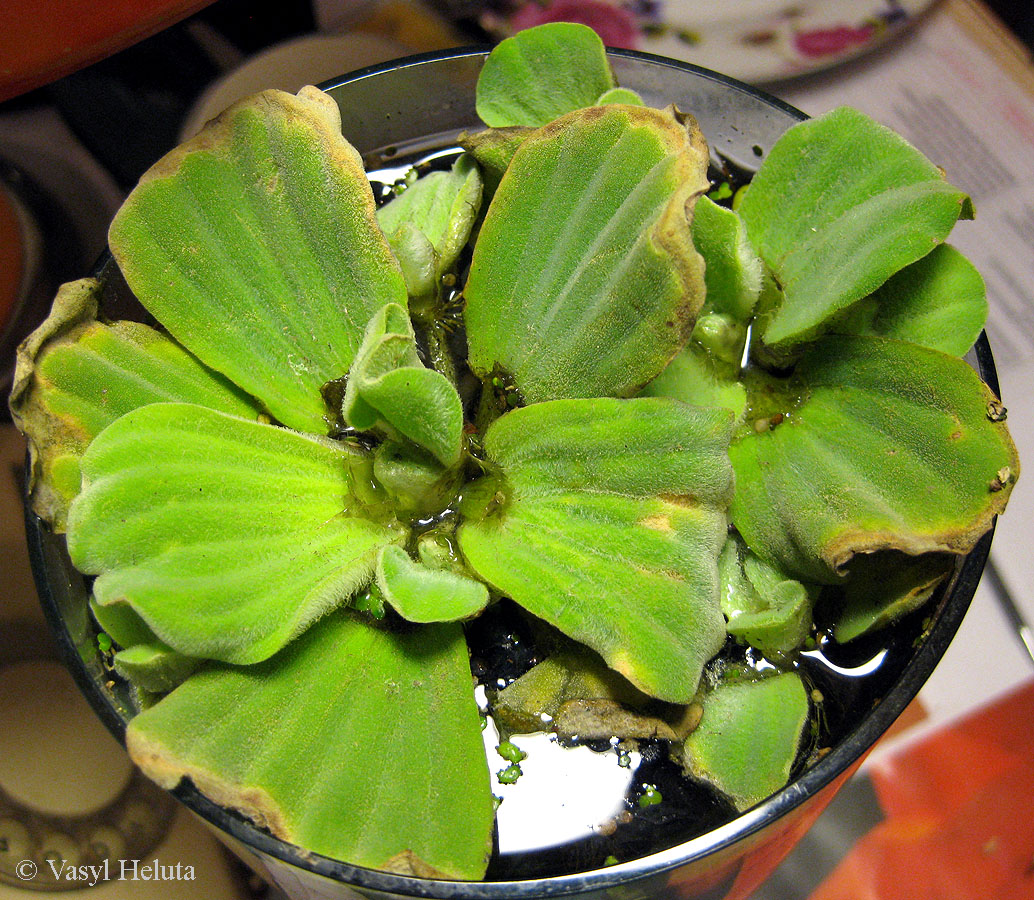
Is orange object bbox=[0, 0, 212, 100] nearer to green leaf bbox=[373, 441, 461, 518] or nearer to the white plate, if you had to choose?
green leaf bbox=[373, 441, 461, 518]

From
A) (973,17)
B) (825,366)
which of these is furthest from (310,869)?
(973,17)

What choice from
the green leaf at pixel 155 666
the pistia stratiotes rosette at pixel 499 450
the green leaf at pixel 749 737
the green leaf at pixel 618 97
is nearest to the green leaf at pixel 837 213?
the pistia stratiotes rosette at pixel 499 450

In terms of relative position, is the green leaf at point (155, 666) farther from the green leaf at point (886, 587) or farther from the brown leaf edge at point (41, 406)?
the green leaf at point (886, 587)

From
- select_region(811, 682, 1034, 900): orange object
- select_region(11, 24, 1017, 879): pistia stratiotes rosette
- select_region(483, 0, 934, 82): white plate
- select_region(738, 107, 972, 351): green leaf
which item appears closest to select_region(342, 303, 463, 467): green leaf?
select_region(11, 24, 1017, 879): pistia stratiotes rosette

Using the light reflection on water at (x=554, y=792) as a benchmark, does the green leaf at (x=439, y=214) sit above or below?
above

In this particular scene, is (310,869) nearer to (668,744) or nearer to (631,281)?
(668,744)

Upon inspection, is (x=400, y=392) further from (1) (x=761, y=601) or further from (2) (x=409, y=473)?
(1) (x=761, y=601)

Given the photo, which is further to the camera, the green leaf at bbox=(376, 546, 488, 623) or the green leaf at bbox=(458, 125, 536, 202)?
the green leaf at bbox=(458, 125, 536, 202)

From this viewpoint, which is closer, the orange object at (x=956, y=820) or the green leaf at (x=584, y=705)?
the green leaf at (x=584, y=705)
